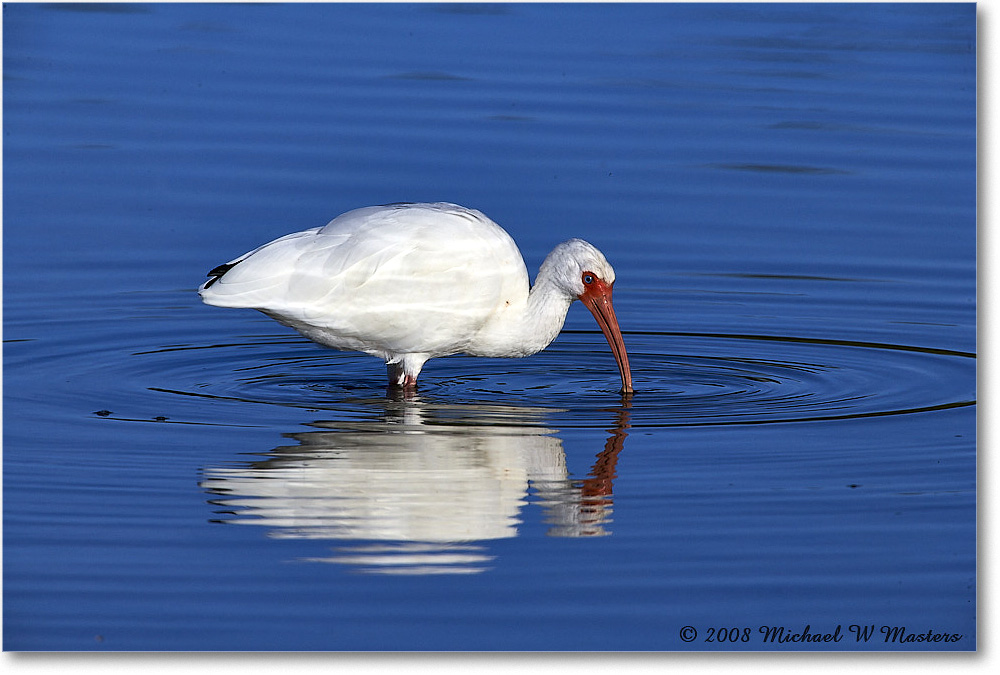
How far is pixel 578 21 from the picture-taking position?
16.2 m

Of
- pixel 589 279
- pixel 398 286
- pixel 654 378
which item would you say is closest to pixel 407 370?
pixel 398 286

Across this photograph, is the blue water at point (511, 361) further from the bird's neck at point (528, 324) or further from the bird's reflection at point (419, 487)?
the bird's neck at point (528, 324)

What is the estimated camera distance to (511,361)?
10.6 m

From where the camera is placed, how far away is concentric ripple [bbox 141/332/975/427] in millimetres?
9336

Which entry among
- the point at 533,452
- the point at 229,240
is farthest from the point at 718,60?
the point at 533,452

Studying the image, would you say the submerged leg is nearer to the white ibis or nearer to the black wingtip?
the white ibis

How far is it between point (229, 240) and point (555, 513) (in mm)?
5763

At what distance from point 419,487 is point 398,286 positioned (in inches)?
72.0

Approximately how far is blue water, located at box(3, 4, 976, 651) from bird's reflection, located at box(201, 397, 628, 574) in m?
0.03

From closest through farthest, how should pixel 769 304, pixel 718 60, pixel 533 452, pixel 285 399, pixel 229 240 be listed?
1. pixel 533 452
2. pixel 285 399
3. pixel 769 304
4. pixel 229 240
5. pixel 718 60

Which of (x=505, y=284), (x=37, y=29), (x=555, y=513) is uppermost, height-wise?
(x=37, y=29)

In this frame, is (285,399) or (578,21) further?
(578,21)

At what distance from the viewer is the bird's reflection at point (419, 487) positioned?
7141mm

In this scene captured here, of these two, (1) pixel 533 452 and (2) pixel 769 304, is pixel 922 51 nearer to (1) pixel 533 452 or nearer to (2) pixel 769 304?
(2) pixel 769 304
